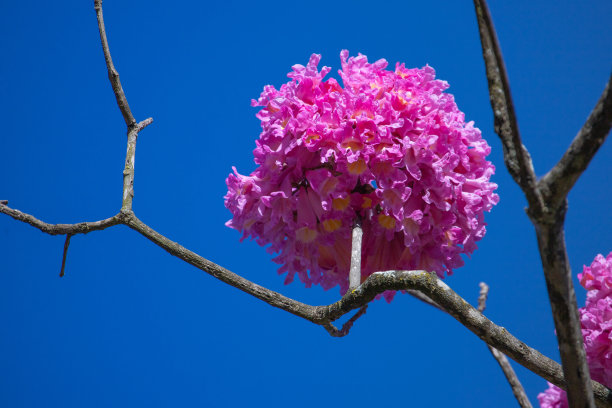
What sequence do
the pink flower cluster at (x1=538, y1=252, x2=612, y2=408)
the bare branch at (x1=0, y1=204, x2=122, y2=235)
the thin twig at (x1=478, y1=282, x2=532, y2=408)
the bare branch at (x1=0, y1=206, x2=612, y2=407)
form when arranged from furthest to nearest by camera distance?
the thin twig at (x1=478, y1=282, x2=532, y2=408)
the bare branch at (x1=0, y1=204, x2=122, y2=235)
the pink flower cluster at (x1=538, y1=252, x2=612, y2=408)
the bare branch at (x1=0, y1=206, x2=612, y2=407)

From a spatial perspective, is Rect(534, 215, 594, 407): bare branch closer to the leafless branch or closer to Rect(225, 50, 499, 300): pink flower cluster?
the leafless branch

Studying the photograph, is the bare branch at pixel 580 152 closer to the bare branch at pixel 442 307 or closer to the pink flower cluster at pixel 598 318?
the bare branch at pixel 442 307

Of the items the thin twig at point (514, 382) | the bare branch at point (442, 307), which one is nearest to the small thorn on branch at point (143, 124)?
the bare branch at point (442, 307)

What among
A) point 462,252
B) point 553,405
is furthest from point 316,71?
point 553,405

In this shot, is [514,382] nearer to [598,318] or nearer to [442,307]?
[598,318]

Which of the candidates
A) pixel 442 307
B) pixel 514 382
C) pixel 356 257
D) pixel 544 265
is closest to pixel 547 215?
pixel 544 265

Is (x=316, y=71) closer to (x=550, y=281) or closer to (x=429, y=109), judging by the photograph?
(x=429, y=109)

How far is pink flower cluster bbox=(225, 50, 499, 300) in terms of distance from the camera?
3.84 ft

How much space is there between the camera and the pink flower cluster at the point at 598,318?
4.19 ft

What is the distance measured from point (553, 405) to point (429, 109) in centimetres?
87

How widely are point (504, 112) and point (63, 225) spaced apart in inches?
41.3

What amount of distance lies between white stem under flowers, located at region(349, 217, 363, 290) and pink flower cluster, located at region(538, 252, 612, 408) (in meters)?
0.51

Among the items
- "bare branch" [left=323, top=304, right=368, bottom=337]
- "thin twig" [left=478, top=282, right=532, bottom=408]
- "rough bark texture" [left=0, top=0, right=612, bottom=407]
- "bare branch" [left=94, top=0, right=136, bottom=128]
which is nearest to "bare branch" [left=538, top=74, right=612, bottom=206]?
"rough bark texture" [left=0, top=0, right=612, bottom=407]

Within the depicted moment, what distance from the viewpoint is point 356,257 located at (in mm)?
1132
